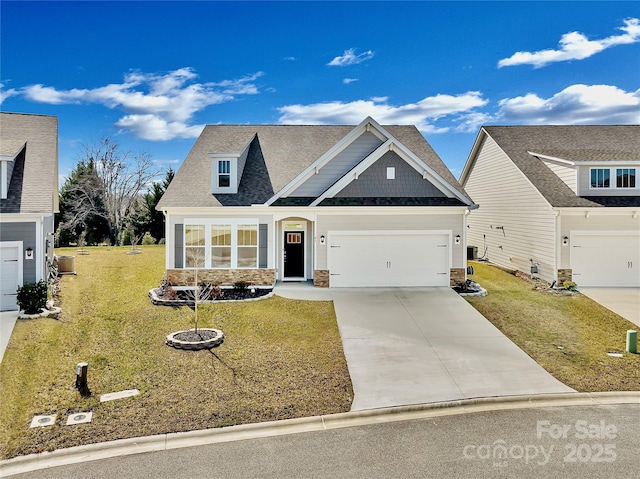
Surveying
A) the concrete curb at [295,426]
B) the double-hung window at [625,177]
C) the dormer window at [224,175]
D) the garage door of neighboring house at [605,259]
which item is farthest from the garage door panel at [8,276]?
the double-hung window at [625,177]

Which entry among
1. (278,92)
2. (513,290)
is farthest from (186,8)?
(513,290)

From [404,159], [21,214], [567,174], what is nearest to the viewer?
[21,214]

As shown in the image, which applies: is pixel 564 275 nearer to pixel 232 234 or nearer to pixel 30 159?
pixel 232 234

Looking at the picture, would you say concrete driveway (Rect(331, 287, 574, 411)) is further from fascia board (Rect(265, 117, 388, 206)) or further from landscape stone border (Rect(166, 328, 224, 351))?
fascia board (Rect(265, 117, 388, 206))

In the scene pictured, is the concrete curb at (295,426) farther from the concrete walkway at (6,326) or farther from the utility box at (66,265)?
the utility box at (66,265)

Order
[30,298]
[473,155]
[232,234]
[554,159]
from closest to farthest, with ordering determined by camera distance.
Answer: [30,298]
[232,234]
[554,159]
[473,155]

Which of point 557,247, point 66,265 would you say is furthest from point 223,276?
point 557,247

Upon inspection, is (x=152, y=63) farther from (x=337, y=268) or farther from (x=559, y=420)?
(x=559, y=420)

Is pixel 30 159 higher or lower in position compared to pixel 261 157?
lower

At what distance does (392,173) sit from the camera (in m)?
17.7

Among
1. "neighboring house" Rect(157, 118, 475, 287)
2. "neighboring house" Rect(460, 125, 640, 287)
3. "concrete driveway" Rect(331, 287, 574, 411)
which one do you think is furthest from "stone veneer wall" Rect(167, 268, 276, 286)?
"neighboring house" Rect(460, 125, 640, 287)

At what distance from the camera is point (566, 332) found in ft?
40.7

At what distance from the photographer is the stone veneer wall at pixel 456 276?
17.4 m

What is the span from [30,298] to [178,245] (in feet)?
17.2
